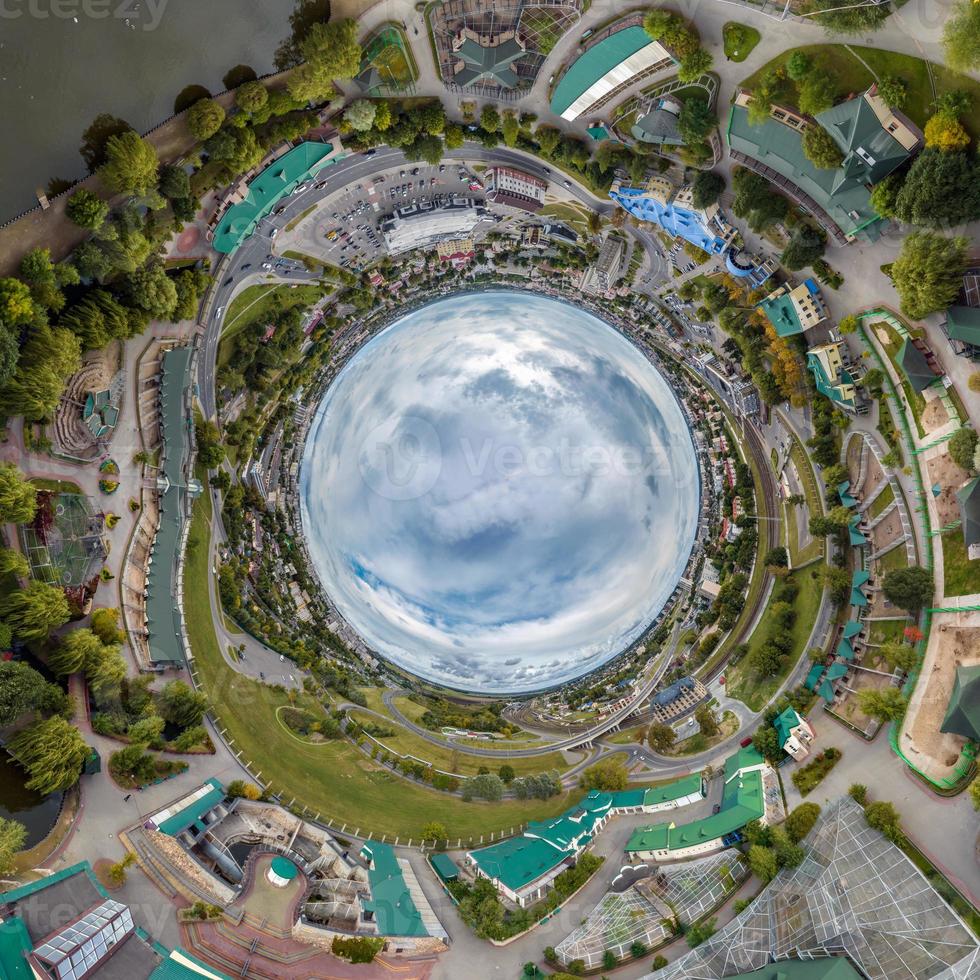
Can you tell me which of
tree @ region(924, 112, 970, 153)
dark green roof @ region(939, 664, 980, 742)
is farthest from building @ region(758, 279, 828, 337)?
dark green roof @ region(939, 664, 980, 742)

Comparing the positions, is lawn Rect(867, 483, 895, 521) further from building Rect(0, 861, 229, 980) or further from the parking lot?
building Rect(0, 861, 229, 980)

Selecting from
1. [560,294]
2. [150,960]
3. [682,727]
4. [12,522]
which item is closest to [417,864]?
[150,960]

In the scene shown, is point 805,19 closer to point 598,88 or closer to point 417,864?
point 598,88

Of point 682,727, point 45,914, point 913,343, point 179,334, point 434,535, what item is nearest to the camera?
point 45,914

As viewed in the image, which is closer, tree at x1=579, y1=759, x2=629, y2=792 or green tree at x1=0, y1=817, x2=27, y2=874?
green tree at x1=0, y1=817, x2=27, y2=874

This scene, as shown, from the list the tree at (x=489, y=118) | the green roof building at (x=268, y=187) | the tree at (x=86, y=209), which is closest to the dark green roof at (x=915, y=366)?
the tree at (x=489, y=118)

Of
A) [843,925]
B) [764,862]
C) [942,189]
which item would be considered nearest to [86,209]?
[942,189]
